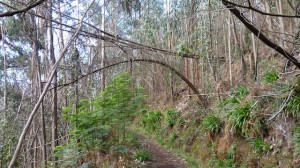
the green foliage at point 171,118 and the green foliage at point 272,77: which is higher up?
the green foliage at point 272,77

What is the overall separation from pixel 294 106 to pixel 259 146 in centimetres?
116

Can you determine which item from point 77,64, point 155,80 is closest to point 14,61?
point 155,80

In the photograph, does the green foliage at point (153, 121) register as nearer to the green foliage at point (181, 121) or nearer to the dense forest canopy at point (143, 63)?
the dense forest canopy at point (143, 63)

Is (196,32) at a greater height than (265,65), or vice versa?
(196,32)

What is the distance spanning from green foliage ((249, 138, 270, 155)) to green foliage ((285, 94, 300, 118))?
2.74 ft

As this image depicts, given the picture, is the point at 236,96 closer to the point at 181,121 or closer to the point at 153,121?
the point at 181,121

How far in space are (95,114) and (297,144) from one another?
14.6ft

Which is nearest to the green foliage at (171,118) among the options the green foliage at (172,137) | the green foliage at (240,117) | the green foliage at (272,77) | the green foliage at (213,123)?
the green foliage at (172,137)

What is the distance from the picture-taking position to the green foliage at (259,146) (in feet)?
19.4

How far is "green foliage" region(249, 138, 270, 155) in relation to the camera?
233 inches

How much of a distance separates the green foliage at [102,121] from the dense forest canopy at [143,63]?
0.12 ft

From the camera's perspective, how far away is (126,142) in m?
8.46

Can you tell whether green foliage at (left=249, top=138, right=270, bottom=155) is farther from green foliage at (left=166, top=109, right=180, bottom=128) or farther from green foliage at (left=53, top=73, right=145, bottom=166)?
green foliage at (left=166, top=109, right=180, bottom=128)

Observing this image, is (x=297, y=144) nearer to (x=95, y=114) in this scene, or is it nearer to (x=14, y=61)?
(x=95, y=114)
